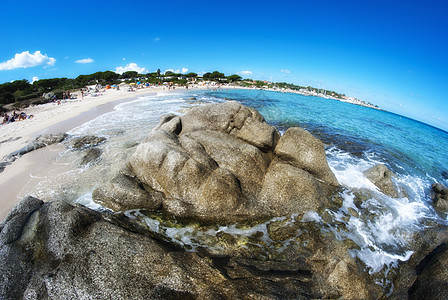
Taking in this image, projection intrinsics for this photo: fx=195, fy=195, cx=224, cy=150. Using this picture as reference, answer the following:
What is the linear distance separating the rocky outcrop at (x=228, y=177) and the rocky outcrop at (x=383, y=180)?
2.96 metres

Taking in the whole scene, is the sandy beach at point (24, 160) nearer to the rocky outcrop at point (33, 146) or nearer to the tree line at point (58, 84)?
the rocky outcrop at point (33, 146)

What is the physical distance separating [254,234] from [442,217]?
9.92 m

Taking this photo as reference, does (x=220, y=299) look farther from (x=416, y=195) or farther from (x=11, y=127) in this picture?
(x=11, y=127)

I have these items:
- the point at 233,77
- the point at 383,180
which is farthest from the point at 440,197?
the point at 233,77

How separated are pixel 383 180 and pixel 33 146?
877 inches

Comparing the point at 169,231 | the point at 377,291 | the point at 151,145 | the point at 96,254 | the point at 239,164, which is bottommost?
the point at 377,291

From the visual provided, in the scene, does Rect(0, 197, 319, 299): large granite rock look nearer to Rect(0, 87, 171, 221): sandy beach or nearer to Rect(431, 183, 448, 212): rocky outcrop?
Rect(0, 87, 171, 221): sandy beach

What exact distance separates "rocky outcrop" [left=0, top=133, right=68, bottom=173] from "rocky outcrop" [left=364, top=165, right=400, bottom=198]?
21.2 m

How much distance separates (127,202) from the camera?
310 inches

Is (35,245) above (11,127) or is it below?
below

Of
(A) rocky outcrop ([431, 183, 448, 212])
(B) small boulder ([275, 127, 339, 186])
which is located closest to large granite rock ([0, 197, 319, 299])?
(B) small boulder ([275, 127, 339, 186])

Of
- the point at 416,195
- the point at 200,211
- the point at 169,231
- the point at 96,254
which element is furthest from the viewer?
the point at 416,195

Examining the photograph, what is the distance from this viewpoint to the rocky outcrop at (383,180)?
34.8 feet

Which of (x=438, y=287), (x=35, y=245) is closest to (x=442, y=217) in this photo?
(x=438, y=287)
